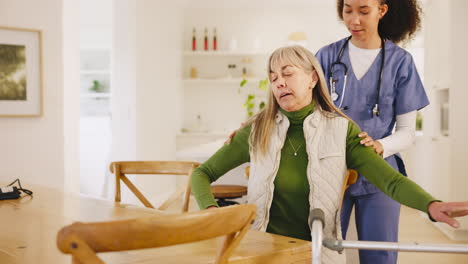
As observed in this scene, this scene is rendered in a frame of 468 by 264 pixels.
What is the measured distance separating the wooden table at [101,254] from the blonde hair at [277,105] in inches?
15.0

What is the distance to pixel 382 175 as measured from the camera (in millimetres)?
1543

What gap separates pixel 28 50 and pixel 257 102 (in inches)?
152

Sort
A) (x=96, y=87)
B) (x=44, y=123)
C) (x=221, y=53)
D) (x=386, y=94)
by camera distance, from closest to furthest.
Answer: (x=386, y=94)
(x=44, y=123)
(x=96, y=87)
(x=221, y=53)

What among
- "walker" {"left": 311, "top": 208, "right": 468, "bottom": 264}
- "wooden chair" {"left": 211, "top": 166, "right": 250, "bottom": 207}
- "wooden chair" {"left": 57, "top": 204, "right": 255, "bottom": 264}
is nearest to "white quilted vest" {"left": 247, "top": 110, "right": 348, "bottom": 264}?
"walker" {"left": 311, "top": 208, "right": 468, "bottom": 264}

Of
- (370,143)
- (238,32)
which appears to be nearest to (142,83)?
(238,32)

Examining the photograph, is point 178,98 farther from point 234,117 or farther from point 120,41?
point 120,41

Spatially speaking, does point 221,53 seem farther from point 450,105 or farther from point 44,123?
point 44,123

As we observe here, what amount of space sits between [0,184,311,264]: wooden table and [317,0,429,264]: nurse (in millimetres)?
665

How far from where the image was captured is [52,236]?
1408 mm

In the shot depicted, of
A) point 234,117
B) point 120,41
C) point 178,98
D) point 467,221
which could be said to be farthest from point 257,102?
point 467,221

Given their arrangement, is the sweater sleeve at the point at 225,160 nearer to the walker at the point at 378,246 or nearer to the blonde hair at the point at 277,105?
the blonde hair at the point at 277,105

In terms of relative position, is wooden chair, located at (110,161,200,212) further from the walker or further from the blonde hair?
the walker

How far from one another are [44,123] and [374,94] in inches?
104

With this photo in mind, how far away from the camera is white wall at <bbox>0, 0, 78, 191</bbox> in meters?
3.69
